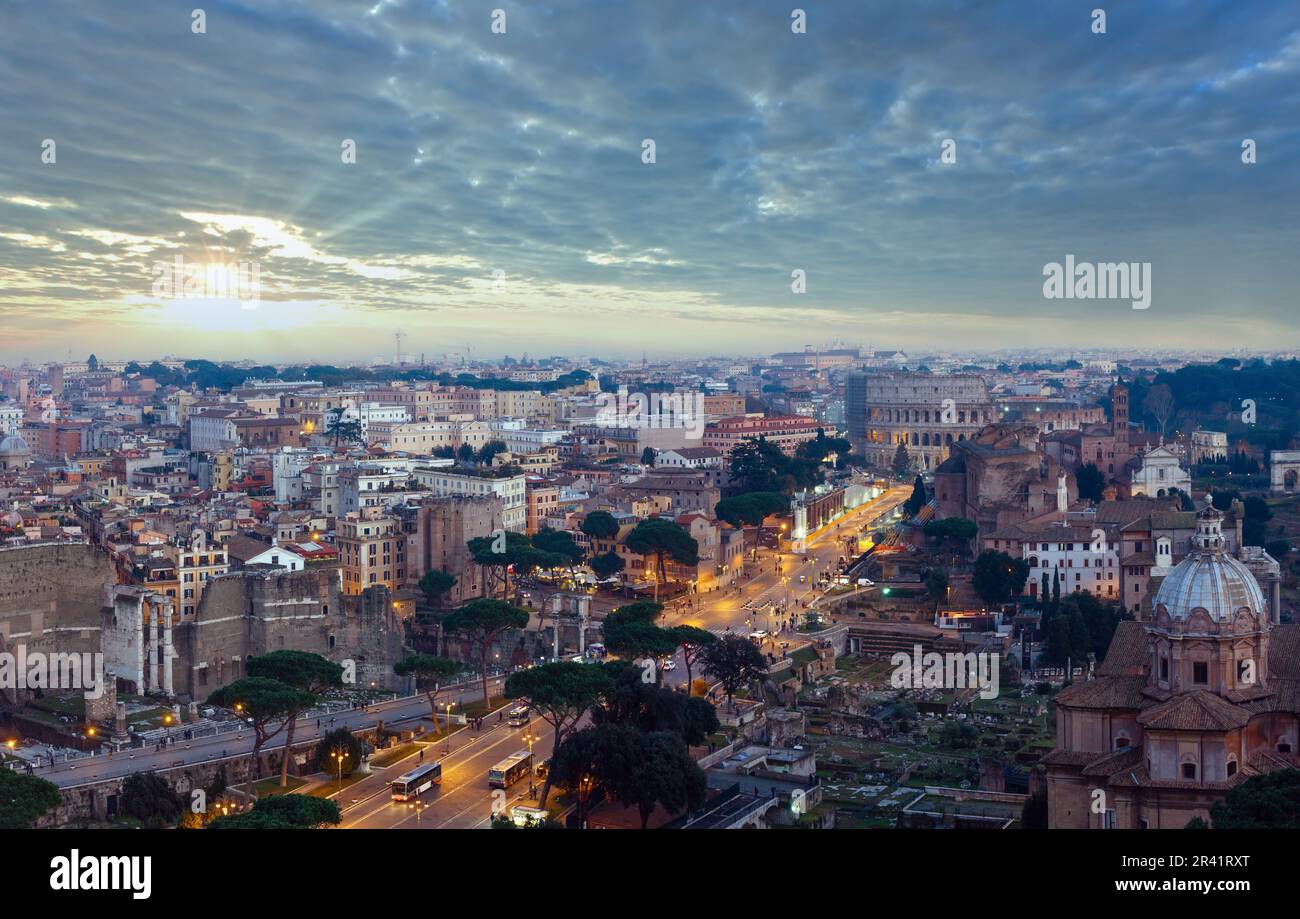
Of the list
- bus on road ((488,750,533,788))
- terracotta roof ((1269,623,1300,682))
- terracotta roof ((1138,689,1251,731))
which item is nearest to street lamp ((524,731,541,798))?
bus on road ((488,750,533,788))

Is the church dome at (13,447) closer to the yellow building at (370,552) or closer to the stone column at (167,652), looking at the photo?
the yellow building at (370,552)

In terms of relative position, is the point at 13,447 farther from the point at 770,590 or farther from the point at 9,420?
the point at 770,590

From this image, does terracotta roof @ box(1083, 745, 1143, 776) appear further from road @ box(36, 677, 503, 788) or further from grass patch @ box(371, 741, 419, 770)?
road @ box(36, 677, 503, 788)

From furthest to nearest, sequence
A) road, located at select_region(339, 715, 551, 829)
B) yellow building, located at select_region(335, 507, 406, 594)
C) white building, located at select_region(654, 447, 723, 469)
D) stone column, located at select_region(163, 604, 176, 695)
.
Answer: white building, located at select_region(654, 447, 723, 469)
yellow building, located at select_region(335, 507, 406, 594)
stone column, located at select_region(163, 604, 176, 695)
road, located at select_region(339, 715, 551, 829)

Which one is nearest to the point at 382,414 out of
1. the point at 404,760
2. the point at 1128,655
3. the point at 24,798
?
the point at 404,760

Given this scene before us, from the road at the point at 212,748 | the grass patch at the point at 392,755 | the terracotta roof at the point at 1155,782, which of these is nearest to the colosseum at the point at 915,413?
the road at the point at 212,748
